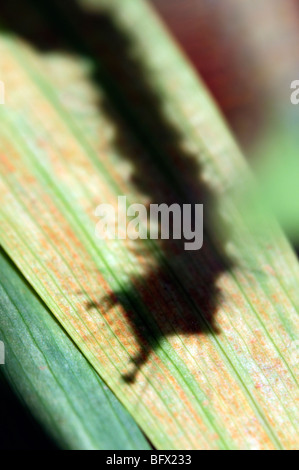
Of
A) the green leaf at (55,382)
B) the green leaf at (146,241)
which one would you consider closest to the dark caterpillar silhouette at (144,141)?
the green leaf at (146,241)

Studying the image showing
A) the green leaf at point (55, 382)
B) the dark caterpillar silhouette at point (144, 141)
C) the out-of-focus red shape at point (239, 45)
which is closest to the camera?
the green leaf at point (55, 382)

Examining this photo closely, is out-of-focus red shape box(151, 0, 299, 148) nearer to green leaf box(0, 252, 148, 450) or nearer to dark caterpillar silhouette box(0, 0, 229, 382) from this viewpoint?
dark caterpillar silhouette box(0, 0, 229, 382)

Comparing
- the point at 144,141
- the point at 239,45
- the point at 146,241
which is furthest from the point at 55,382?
the point at 239,45

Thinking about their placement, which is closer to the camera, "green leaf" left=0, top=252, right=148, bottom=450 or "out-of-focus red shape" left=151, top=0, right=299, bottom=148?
"green leaf" left=0, top=252, right=148, bottom=450

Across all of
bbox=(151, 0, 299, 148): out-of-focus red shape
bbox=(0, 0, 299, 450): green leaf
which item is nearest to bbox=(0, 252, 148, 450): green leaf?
bbox=(0, 0, 299, 450): green leaf

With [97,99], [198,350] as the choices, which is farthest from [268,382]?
[97,99]

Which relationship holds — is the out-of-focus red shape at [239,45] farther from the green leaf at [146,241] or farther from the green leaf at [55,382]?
the green leaf at [55,382]
